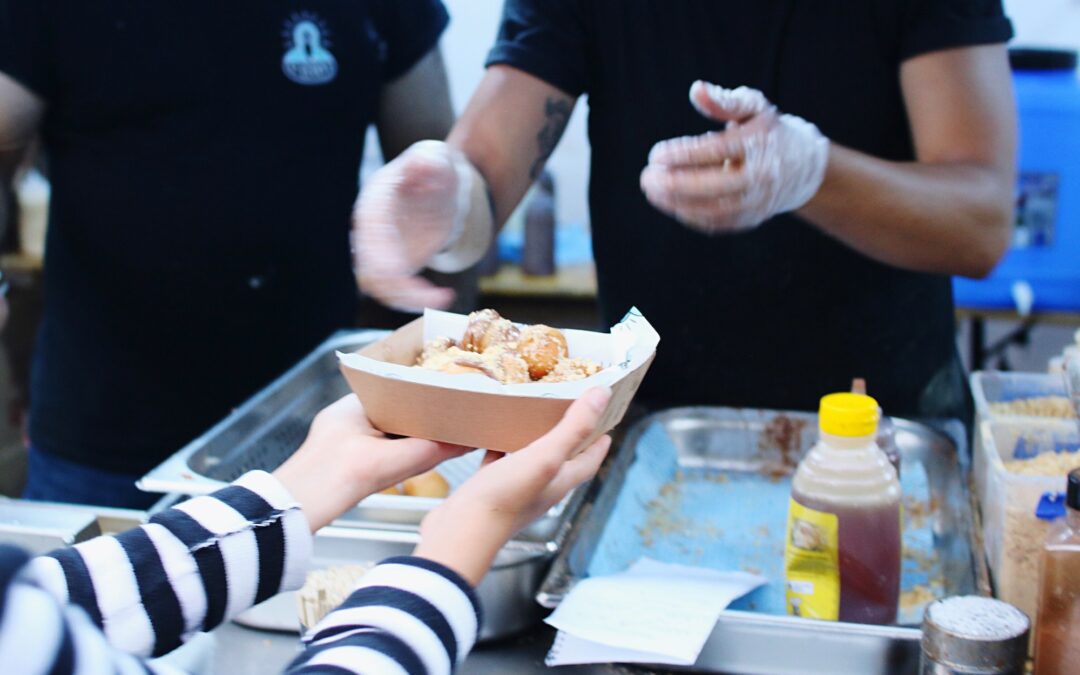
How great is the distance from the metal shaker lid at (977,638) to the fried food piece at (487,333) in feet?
1.77

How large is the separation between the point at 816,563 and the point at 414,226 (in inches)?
29.2

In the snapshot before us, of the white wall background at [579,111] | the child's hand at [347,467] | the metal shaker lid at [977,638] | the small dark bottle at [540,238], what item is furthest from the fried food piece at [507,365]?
the white wall background at [579,111]

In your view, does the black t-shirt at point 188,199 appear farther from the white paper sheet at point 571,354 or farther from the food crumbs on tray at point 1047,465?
the food crumbs on tray at point 1047,465

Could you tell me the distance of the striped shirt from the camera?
0.68 m

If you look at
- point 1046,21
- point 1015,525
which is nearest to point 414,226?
point 1015,525

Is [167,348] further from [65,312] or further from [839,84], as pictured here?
[839,84]

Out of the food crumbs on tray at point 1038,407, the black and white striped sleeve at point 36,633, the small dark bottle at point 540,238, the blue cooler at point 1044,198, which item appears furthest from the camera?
the small dark bottle at point 540,238

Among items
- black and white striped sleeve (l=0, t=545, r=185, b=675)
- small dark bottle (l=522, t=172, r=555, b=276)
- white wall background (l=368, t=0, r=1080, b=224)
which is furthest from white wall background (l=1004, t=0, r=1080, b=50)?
black and white striped sleeve (l=0, t=545, r=185, b=675)

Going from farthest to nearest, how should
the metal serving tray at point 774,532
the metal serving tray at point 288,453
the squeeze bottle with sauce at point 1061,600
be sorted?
the metal serving tray at point 288,453
the metal serving tray at point 774,532
the squeeze bottle with sauce at point 1061,600

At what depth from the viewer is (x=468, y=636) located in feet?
2.82

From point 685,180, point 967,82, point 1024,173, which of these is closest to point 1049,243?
point 1024,173

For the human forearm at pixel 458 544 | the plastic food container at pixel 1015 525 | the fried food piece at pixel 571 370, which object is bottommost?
the plastic food container at pixel 1015 525

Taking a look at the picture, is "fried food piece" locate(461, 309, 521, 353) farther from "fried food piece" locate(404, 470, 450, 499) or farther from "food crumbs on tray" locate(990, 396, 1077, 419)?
"food crumbs on tray" locate(990, 396, 1077, 419)

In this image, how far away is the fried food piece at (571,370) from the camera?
3.70ft
